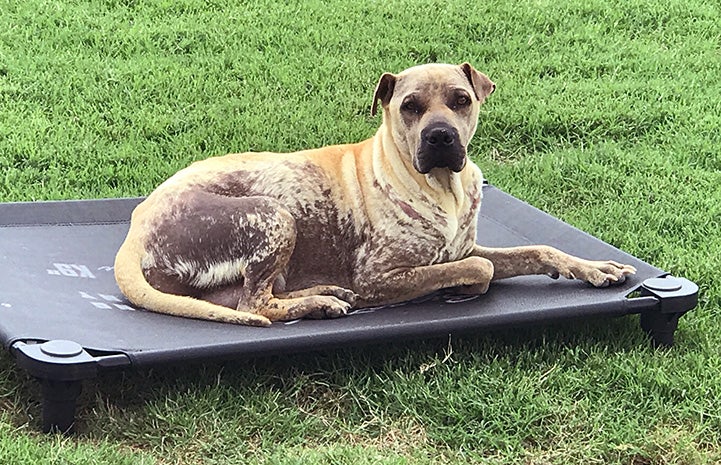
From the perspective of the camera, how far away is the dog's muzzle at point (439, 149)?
157 inches

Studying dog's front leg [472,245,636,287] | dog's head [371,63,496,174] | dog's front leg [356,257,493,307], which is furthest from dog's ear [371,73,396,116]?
dog's front leg [472,245,636,287]

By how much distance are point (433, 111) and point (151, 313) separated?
1.40 meters

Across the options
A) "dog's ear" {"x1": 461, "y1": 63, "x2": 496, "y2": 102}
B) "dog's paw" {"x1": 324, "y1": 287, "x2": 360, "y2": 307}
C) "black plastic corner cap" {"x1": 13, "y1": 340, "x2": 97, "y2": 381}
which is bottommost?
"dog's paw" {"x1": 324, "y1": 287, "x2": 360, "y2": 307}

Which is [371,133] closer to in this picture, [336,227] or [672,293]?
[336,227]

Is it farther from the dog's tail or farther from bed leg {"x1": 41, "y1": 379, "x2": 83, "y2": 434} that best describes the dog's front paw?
bed leg {"x1": 41, "y1": 379, "x2": 83, "y2": 434}

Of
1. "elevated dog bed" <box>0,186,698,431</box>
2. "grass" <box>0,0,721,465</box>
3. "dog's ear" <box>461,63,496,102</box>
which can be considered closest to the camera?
"elevated dog bed" <box>0,186,698,431</box>

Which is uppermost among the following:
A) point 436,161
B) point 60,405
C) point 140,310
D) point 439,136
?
point 439,136

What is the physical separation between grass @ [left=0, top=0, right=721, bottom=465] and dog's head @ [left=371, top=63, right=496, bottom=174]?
0.80 meters

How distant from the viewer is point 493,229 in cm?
534

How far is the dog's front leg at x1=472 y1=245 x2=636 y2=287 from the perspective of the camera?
4.41 metres

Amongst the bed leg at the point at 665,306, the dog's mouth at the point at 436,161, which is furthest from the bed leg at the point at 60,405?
the bed leg at the point at 665,306

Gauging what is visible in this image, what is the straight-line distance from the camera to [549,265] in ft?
14.7

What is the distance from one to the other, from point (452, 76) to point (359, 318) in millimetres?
1088

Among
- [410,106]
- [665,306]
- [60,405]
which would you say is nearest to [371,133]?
[410,106]
